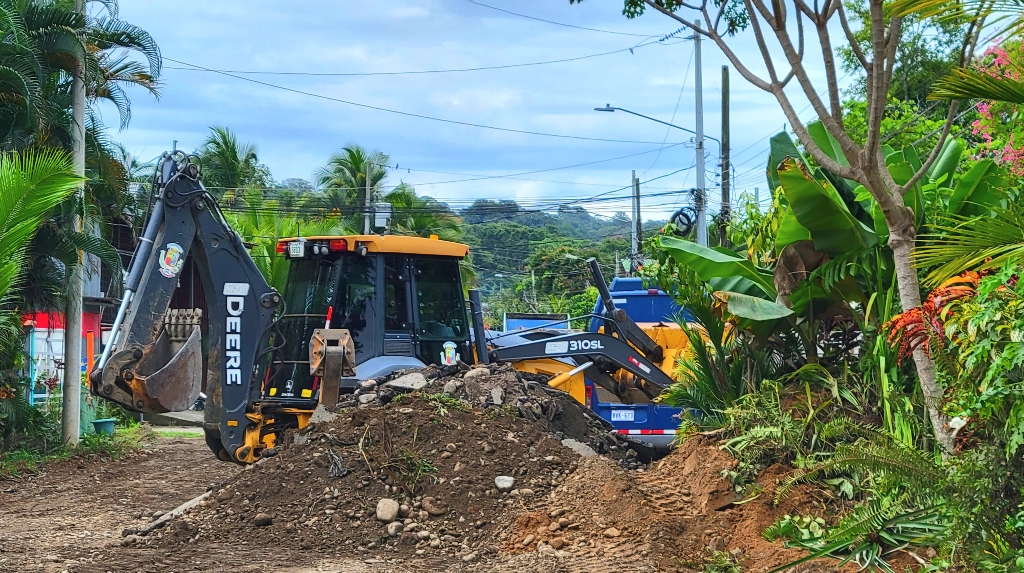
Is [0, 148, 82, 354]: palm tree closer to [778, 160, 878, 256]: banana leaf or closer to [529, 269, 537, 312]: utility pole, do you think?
[778, 160, 878, 256]: banana leaf

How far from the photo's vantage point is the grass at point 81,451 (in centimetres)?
1435

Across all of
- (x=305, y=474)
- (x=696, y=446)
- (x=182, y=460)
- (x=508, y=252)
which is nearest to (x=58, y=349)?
(x=182, y=460)

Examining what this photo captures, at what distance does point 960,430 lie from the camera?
5.33 meters

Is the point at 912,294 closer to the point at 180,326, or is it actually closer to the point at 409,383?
the point at 409,383

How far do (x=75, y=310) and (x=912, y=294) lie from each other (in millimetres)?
13603

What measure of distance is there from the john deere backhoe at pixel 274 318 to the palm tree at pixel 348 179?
95.9ft

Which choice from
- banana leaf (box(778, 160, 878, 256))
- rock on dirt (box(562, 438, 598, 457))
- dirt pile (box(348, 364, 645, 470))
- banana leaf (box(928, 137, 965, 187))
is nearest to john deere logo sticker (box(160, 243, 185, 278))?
dirt pile (box(348, 364, 645, 470))

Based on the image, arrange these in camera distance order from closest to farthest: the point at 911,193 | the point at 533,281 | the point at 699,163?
1. the point at 911,193
2. the point at 699,163
3. the point at 533,281

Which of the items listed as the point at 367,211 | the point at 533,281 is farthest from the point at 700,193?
the point at 533,281

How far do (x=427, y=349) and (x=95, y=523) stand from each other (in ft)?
12.9

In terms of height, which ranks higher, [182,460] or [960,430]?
[960,430]

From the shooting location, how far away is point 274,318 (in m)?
11.7

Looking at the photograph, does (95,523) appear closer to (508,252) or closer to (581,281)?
(581,281)

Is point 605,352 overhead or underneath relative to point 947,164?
underneath
